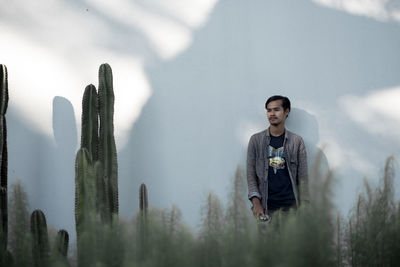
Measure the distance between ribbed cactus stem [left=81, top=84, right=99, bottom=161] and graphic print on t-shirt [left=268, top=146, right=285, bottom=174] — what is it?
1497mm

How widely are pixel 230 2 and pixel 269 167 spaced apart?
1.72m

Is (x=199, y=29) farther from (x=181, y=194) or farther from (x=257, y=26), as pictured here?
(x=181, y=194)

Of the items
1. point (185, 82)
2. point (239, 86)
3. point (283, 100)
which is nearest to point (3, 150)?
point (185, 82)

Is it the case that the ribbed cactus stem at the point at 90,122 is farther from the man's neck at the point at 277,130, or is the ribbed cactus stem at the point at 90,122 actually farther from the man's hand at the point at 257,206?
the man's neck at the point at 277,130

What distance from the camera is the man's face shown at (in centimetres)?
372

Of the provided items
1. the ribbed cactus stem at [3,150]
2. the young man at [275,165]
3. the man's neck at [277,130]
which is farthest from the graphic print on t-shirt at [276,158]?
the ribbed cactus stem at [3,150]

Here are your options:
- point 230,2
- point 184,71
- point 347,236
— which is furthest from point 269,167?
point 347,236

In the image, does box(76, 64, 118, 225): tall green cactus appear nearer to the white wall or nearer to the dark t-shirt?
the white wall

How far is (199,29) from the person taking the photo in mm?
4262

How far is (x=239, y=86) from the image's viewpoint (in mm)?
4195

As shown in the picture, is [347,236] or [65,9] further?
[65,9]

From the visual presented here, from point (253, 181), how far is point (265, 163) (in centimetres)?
19

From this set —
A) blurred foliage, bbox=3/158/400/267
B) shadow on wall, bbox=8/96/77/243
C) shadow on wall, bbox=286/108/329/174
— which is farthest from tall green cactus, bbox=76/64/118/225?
blurred foliage, bbox=3/158/400/267

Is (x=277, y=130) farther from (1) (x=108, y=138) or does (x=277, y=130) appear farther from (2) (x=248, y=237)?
(2) (x=248, y=237)
